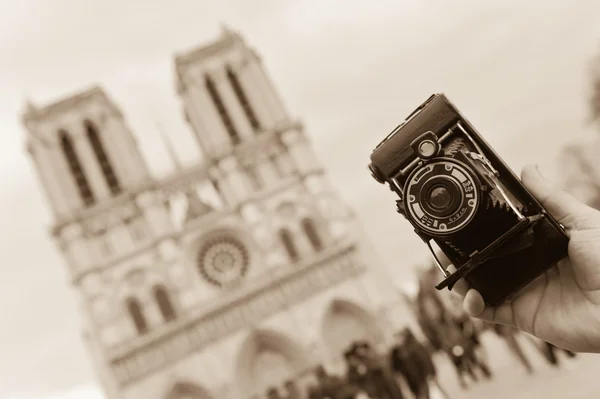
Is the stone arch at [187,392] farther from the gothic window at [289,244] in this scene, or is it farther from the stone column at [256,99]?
the stone column at [256,99]

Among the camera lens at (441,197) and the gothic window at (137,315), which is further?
the gothic window at (137,315)

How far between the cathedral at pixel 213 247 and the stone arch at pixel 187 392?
0.21ft

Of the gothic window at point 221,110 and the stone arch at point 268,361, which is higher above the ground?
the gothic window at point 221,110

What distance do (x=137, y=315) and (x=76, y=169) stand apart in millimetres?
6684

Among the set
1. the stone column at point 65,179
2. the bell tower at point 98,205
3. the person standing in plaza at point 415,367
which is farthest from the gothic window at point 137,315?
the person standing in plaza at point 415,367

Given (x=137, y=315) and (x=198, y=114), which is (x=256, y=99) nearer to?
(x=198, y=114)

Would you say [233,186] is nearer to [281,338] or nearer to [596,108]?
[281,338]

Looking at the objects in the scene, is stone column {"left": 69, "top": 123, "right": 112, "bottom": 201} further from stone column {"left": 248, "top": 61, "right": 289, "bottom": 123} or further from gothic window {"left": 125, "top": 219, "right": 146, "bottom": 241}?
stone column {"left": 248, "top": 61, "right": 289, "bottom": 123}

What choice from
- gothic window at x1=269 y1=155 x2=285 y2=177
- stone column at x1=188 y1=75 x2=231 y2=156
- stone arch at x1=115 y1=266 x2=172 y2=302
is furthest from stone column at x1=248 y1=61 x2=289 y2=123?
stone arch at x1=115 y1=266 x2=172 y2=302

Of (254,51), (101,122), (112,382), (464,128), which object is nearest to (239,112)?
(254,51)

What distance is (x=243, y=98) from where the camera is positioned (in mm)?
26969

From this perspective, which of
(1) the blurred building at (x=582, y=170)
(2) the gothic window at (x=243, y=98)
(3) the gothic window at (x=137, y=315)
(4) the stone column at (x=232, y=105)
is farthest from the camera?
(2) the gothic window at (x=243, y=98)

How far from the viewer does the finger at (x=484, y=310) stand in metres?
2.32

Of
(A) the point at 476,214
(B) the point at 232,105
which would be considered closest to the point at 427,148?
(A) the point at 476,214
